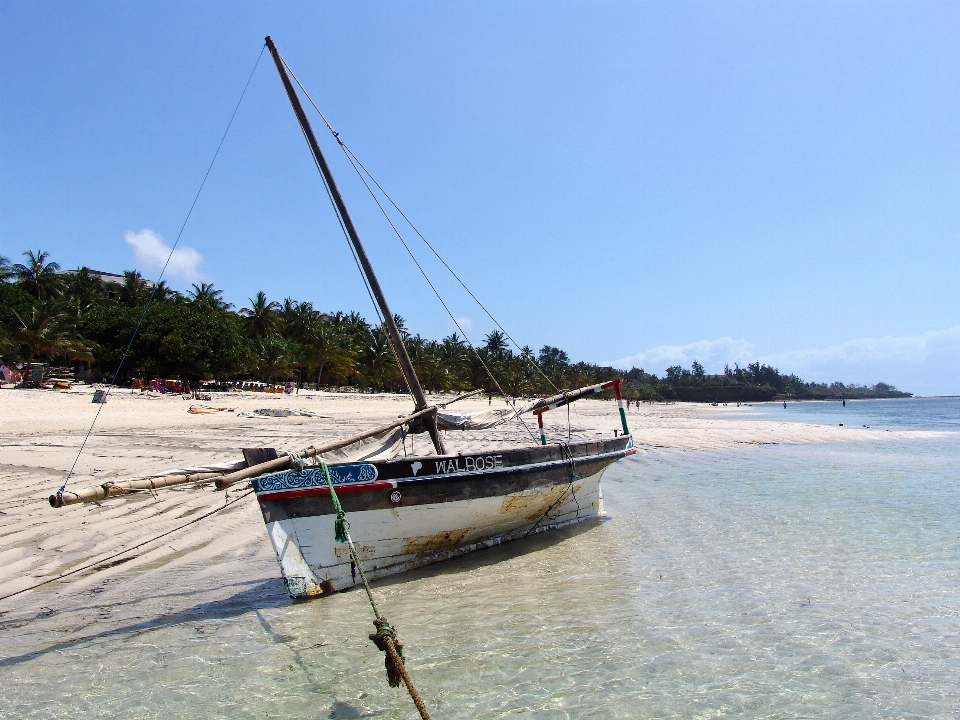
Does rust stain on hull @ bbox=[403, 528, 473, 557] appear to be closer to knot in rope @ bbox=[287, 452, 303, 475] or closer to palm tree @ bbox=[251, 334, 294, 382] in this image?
knot in rope @ bbox=[287, 452, 303, 475]

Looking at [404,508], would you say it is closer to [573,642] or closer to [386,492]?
[386,492]

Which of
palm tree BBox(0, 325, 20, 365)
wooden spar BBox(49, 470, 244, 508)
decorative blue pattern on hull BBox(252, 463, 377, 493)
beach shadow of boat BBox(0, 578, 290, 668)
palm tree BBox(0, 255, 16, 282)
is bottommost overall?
beach shadow of boat BBox(0, 578, 290, 668)

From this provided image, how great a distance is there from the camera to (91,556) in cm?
736

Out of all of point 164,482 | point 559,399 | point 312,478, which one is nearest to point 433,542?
point 312,478

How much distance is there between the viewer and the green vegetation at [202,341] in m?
44.2

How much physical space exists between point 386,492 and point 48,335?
45716mm

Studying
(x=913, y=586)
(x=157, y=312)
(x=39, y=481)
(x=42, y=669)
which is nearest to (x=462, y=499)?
(x=42, y=669)

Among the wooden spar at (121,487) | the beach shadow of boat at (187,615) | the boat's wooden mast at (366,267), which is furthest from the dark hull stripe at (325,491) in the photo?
the boat's wooden mast at (366,267)

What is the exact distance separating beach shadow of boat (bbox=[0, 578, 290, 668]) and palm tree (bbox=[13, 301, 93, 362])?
146 feet

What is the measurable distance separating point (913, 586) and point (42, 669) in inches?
354

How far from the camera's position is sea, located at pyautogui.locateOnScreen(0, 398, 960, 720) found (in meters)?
4.56

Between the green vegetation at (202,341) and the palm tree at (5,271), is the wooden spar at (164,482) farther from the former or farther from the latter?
the palm tree at (5,271)

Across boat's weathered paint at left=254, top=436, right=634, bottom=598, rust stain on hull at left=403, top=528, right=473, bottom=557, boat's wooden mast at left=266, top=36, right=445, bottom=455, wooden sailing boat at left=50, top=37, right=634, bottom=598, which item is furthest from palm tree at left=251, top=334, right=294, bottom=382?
rust stain on hull at left=403, top=528, right=473, bottom=557

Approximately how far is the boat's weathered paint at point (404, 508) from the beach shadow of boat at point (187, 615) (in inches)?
15.0
